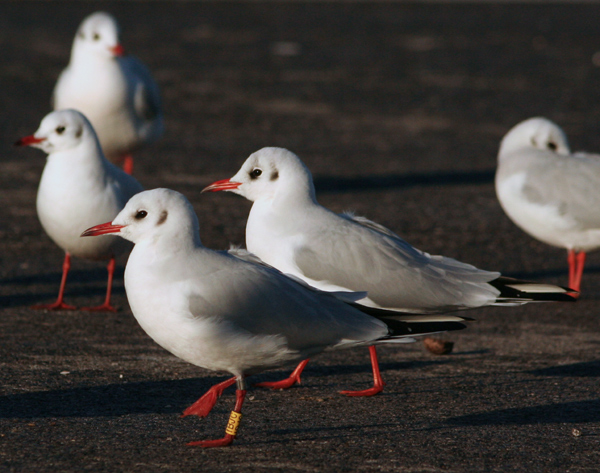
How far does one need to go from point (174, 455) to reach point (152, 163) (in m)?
8.16

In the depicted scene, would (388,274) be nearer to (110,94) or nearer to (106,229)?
(106,229)

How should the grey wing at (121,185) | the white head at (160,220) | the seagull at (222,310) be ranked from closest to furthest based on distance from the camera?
the seagull at (222,310) → the white head at (160,220) → the grey wing at (121,185)

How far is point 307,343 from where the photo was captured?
4629 millimetres

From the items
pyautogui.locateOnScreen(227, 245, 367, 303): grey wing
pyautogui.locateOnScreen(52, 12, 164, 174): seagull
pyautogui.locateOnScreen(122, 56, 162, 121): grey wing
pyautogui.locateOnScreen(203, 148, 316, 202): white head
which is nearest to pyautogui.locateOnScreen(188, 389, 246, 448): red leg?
pyautogui.locateOnScreen(227, 245, 367, 303): grey wing

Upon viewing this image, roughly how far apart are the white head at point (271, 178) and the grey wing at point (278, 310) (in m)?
0.99

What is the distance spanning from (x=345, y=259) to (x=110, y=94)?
5.64 m

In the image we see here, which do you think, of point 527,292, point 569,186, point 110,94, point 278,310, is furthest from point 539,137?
point 278,310

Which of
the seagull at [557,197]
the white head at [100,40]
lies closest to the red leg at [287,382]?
the seagull at [557,197]

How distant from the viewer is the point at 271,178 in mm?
5719

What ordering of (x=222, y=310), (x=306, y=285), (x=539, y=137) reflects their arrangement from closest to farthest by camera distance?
(x=222, y=310)
(x=306, y=285)
(x=539, y=137)

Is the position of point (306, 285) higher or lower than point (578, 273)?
higher

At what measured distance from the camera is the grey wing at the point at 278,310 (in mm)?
4512

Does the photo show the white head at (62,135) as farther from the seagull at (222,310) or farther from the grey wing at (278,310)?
the grey wing at (278,310)

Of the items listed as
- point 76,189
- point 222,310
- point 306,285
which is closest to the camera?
point 222,310
